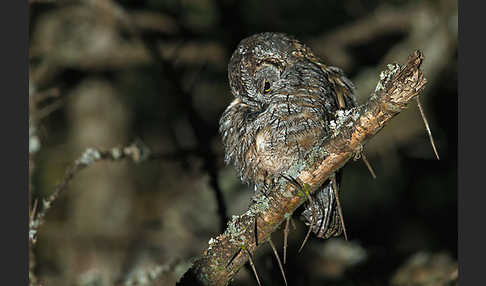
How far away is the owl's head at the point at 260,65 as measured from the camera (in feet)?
10.8

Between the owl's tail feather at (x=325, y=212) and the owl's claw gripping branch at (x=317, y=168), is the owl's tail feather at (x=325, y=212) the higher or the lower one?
the higher one

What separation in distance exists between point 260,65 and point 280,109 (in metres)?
0.51

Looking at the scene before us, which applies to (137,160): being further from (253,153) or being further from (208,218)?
(208,218)

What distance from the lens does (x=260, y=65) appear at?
332 centimetres

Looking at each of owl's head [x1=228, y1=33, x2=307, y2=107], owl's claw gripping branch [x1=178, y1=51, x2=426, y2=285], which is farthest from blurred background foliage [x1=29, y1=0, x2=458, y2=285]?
owl's claw gripping branch [x1=178, y1=51, x2=426, y2=285]

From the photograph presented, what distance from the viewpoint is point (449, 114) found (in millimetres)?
6473

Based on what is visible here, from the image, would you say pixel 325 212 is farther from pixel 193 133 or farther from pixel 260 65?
pixel 193 133

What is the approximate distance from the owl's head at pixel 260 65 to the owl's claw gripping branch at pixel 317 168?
41.5 inches

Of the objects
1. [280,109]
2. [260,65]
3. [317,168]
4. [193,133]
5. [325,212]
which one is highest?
[193,133]

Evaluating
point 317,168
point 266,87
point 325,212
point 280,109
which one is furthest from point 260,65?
point 317,168

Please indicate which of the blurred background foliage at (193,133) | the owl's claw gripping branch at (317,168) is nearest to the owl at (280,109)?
the owl's claw gripping branch at (317,168)

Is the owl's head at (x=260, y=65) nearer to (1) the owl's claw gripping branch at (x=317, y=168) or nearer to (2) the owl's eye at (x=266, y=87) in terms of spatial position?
(2) the owl's eye at (x=266, y=87)

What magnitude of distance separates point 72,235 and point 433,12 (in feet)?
13.3

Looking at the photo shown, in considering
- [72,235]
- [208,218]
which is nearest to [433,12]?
[208,218]
